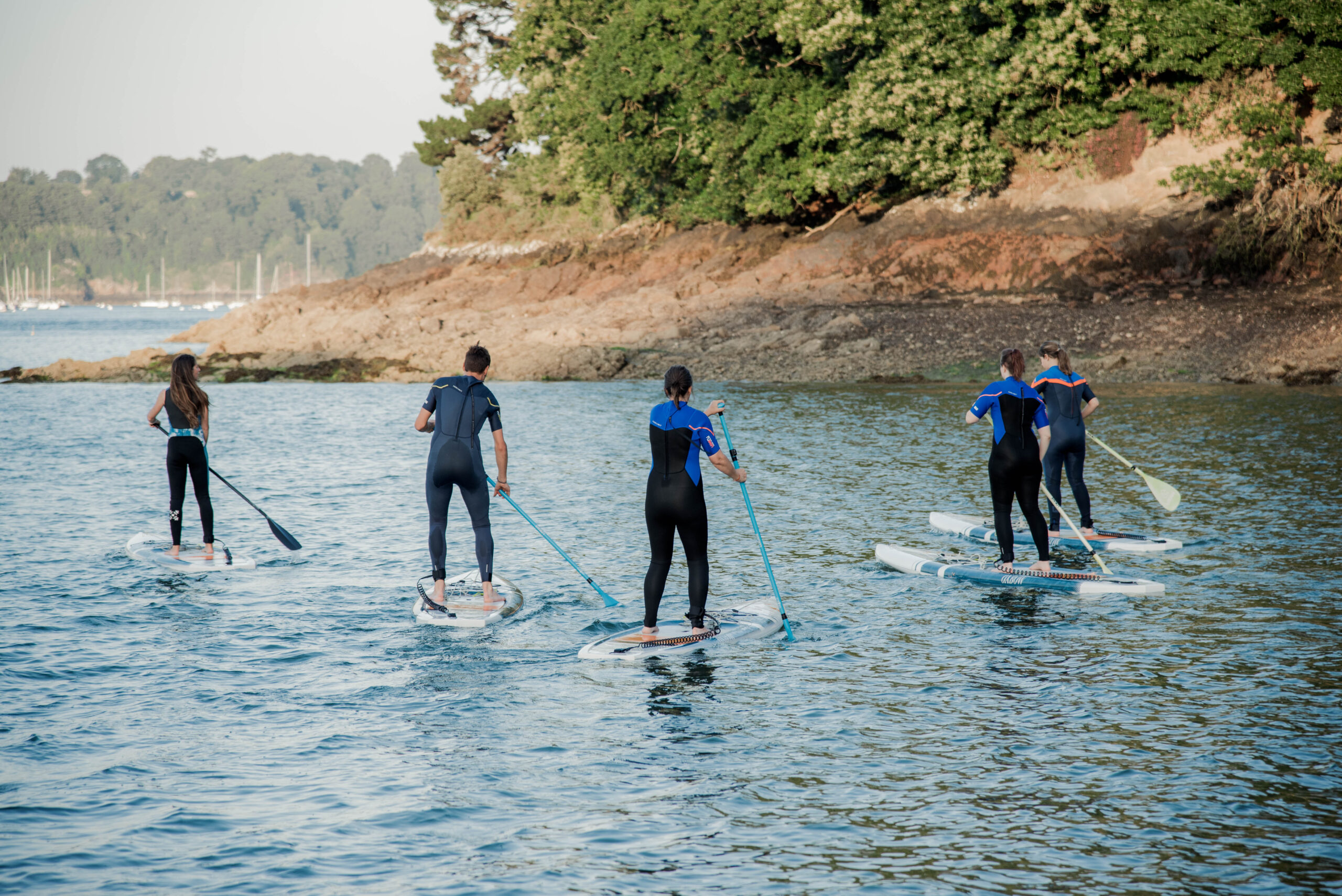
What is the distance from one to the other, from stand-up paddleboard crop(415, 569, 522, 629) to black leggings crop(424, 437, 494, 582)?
295 mm

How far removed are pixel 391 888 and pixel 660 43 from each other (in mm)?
53473

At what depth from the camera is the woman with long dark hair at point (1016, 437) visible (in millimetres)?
12188

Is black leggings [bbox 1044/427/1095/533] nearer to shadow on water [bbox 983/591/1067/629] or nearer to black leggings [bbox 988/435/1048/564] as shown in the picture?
black leggings [bbox 988/435/1048/564]

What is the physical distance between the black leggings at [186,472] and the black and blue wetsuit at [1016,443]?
8.62 metres

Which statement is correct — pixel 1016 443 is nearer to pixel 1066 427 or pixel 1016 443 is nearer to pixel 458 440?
pixel 1066 427

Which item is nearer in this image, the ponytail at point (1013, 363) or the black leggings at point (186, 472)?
the ponytail at point (1013, 363)

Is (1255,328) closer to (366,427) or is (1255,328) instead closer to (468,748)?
(366,427)

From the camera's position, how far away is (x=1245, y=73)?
4191 cm

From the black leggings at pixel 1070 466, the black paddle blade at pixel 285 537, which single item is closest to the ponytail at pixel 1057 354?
the black leggings at pixel 1070 466

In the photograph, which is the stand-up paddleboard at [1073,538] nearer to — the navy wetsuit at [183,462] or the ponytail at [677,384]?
the ponytail at [677,384]

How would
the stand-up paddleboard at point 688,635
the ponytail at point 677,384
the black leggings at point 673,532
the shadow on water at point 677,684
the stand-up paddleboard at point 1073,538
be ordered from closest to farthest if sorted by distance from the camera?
1. the shadow on water at point 677,684
2. the ponytail at point 677,384
3. the black leggings at point 673,532
4. the stand-up paddleboard at point 688,635
5. the stand-up paddleboard at point 1073,538

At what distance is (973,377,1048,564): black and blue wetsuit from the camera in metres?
12.2

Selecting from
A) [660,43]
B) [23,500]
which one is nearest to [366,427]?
[23,500]

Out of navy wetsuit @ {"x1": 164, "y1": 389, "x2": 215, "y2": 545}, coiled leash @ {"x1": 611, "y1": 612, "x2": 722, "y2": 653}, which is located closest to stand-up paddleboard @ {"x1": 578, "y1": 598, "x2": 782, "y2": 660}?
coiled leash @ {"x1": 611, "y1": 612, "x2": 722, "y2": 653}
